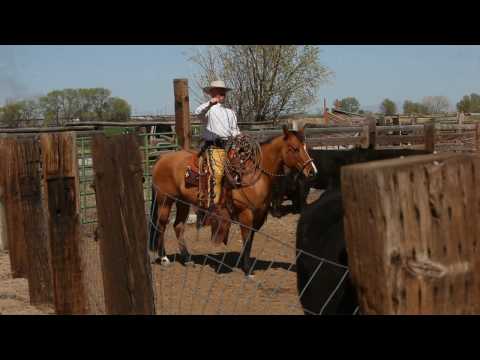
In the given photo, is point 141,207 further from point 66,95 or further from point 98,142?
point 66,95

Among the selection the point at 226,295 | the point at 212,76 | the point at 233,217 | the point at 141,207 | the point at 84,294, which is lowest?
the point at 226,295

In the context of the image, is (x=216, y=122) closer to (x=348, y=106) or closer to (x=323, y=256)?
(x=323, y=256)

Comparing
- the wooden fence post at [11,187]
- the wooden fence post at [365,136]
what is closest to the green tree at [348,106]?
the wooden fence post at [365,136]

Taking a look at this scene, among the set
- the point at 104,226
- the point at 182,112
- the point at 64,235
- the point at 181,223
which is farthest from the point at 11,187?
the point at 182,112

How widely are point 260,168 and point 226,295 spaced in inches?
77.8

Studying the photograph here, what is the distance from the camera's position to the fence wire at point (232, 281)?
2981mm

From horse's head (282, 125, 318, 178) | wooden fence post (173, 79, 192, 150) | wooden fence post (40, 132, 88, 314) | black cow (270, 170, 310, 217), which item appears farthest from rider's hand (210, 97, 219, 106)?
wooden fence post (40, 132, 88, 314)

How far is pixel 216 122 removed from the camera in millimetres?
7141

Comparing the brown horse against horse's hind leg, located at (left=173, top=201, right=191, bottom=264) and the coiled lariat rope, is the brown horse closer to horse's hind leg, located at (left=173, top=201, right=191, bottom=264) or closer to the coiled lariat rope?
the coiled lariat rope

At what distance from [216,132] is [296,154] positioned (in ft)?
3.65

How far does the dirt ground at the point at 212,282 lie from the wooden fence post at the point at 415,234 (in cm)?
120
